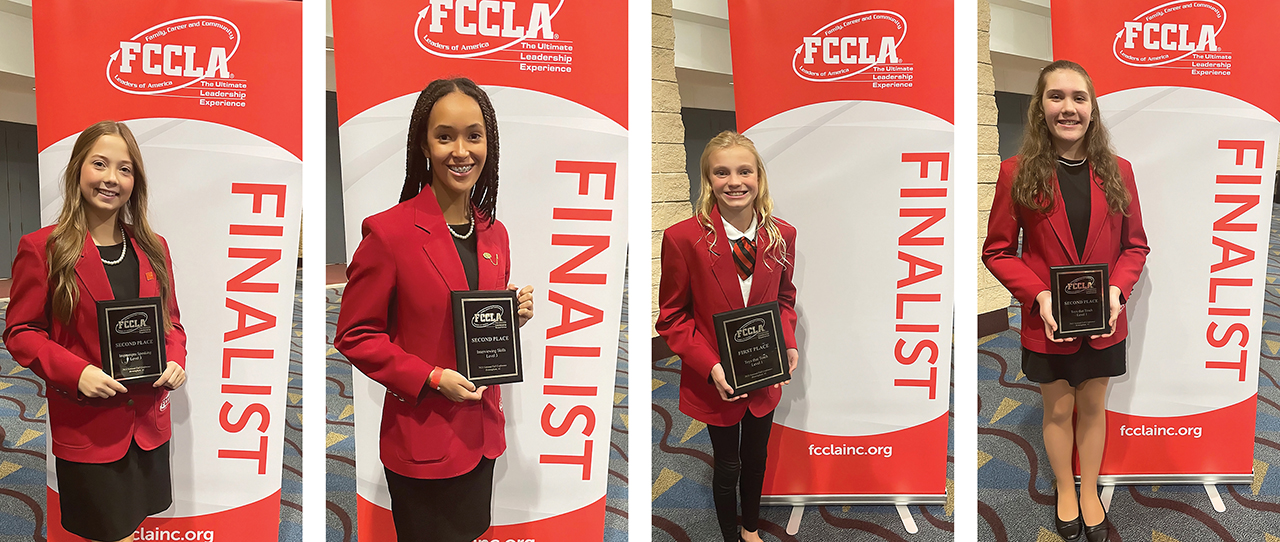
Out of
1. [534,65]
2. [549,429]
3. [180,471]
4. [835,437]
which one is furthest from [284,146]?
[835,437]

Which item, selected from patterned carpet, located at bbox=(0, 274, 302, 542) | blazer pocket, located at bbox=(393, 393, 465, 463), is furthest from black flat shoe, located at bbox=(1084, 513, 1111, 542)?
patterned carpet, located at bbox=(0, 274, 302, 542)

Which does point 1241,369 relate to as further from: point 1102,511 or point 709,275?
point 709,275

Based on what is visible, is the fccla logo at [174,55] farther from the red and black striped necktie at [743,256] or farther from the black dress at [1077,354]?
the black dress at [1077,354]

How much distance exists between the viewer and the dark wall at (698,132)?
6.37 feet

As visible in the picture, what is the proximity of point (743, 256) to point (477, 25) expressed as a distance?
100cm

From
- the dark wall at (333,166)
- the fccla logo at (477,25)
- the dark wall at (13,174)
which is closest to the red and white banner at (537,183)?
the fccla logo at (477,25)

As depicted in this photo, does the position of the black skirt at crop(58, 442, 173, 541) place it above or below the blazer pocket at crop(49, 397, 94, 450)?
below

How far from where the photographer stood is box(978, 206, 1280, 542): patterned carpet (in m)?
2.06

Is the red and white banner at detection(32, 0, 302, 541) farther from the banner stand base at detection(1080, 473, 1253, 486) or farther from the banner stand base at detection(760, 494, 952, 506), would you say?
the banner stand base at detection(1080, 473, 1253, 486)

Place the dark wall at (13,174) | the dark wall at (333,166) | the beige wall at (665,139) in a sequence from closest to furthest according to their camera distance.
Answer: the beige wall at (665,139)
the dark wall at (13,174)
the dark wall at (333,166)

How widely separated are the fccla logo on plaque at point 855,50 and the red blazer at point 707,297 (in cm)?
48

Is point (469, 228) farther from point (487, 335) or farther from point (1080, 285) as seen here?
point (1080, 285)

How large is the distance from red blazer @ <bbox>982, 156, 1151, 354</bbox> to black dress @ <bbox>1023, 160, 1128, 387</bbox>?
0.6 inches

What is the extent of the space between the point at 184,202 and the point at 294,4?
65 centimetres
